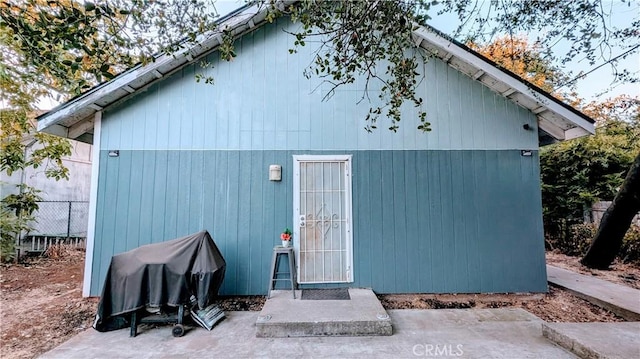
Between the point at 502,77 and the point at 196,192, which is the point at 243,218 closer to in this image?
the point at 196,192

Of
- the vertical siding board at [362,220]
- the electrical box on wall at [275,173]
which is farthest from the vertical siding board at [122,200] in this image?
the vertical siding board at [362,220]

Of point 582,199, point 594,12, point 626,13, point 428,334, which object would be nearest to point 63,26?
point 428,334

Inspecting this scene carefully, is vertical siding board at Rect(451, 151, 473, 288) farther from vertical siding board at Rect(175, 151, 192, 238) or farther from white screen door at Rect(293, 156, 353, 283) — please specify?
vertical siding board at Rect(175, 151, 192, 238)

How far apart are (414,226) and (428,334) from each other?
62.8 inches

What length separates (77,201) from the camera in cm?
809

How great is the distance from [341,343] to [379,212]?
6.46 ft

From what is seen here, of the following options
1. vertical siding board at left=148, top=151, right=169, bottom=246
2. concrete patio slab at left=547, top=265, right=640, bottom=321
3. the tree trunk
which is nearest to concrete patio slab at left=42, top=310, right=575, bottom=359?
concrete patio slab at left=547, top=265, right=640, bottom=321

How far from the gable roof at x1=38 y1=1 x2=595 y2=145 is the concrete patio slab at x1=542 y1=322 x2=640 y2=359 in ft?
8.29

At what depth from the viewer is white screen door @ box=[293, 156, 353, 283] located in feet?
14.3

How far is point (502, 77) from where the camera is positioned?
164 inches

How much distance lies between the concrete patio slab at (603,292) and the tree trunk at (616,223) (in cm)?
78

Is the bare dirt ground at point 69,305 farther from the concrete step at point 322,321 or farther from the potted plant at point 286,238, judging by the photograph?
the potted plant at point 286,238

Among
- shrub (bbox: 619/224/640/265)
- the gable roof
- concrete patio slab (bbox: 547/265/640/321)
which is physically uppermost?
the gable roof

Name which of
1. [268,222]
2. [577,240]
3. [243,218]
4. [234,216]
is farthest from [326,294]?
[577,240]
